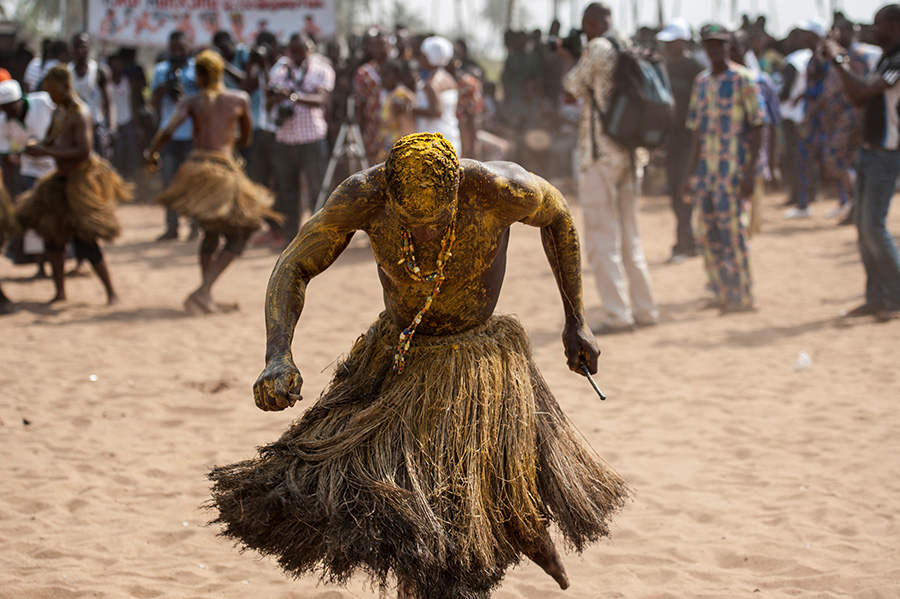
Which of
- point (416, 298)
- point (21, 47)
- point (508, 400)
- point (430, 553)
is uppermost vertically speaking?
point (21, 47)

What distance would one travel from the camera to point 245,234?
7277mm

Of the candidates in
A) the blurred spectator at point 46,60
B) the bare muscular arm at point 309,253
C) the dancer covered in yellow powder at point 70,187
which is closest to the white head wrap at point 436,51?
the dancer covered in yellow powder at point 70,187

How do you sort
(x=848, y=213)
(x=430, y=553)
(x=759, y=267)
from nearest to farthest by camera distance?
(x=430, y=553) → (x=759, y=267) → (x=848, y=213)

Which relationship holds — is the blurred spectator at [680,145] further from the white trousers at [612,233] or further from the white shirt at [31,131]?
the white shirt at [31,131]

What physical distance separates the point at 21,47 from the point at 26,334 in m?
8.14

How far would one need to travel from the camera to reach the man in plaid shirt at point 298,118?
31.4 ft

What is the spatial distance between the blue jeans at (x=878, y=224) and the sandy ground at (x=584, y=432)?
316mm

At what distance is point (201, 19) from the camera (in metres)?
14.7

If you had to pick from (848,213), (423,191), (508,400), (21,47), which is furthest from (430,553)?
(21,47)

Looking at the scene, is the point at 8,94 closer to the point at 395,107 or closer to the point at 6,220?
the point at 6,220

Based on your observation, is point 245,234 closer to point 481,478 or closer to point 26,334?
point 26,334

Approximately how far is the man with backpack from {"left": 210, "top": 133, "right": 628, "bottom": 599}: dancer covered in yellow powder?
3801 millimetres

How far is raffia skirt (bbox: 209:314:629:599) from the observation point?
237 cm

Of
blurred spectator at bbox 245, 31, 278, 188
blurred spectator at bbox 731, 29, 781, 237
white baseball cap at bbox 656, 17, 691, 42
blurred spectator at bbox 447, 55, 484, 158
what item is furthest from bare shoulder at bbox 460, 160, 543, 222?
blurred spectator at bbox 447, 55, 484, 158
